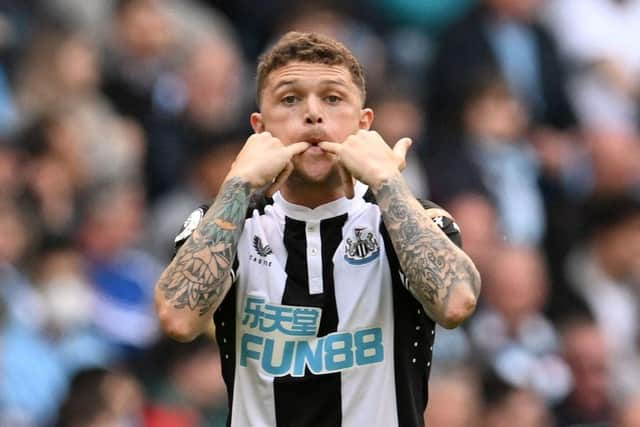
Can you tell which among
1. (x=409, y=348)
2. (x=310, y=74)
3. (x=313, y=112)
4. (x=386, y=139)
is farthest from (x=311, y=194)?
(x=386, y=139)

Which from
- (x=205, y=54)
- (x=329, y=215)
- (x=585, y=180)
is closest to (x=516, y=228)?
(x=585, y=180)

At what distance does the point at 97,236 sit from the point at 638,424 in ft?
12.0

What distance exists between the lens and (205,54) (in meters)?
11.5

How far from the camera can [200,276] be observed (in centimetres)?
557

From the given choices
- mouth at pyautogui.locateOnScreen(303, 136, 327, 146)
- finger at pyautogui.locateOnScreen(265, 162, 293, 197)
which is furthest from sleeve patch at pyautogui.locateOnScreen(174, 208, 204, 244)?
mouth at pyautogui.locateOnScreen(303, 136, 327, 146)

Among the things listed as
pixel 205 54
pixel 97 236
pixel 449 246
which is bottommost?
pixel 449 246

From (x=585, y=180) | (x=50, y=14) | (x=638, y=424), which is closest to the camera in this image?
(x=638, y=424)

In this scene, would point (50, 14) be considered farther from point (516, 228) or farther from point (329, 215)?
point (329, 215)

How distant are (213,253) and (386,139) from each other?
5.78m

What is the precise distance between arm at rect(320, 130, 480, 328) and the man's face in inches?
2.4

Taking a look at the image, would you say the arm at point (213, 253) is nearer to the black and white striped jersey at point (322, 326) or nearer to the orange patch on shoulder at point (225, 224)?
the orange patch on shoulder at point (225, 224)

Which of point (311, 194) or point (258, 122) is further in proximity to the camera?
point (258, 122)

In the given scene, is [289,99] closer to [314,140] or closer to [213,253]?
[314,140]

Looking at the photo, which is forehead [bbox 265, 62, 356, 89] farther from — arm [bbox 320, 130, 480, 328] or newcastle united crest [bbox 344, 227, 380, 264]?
newcastle united crest [bbox 344, 227, 380, 264]
